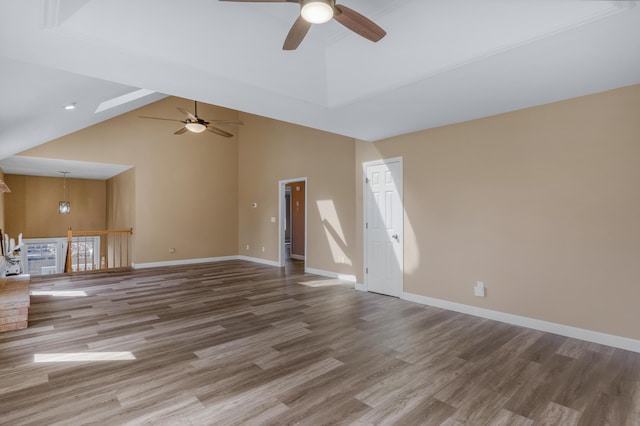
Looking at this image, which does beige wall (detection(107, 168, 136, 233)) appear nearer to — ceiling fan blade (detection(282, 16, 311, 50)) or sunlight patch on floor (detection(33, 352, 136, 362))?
sunlight patch on floor (detection(33, 352, 136, 362))

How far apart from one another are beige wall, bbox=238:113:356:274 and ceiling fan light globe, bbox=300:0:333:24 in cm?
442

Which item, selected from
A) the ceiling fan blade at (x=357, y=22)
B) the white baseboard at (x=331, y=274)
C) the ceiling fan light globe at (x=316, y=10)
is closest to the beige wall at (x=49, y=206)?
the white baseboard at (x=331, y=274)

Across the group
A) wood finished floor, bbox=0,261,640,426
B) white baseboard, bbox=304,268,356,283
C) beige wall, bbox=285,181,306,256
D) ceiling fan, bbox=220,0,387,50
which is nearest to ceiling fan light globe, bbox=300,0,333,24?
ceiling fan, bbox=220,0,387,50

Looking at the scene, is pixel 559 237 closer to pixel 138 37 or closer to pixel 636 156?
pixel 636 156

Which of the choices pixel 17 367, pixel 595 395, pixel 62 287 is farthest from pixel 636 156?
pixel 62 287

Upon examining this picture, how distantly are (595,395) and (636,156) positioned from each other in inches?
90.1

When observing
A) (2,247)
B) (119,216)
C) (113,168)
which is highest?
(113,168)

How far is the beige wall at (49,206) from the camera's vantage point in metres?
9.38

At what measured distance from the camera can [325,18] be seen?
2111 millimetres

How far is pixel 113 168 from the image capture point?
27.1 feet

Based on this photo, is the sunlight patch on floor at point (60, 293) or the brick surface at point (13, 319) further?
the sunlight patch on floor at point (60, 293)

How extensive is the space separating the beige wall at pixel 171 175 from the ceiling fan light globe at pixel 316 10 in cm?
729

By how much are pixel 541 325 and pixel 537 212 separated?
1.29 metres

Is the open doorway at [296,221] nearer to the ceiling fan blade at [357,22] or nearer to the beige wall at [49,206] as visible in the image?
the beige wall at [49,206]
